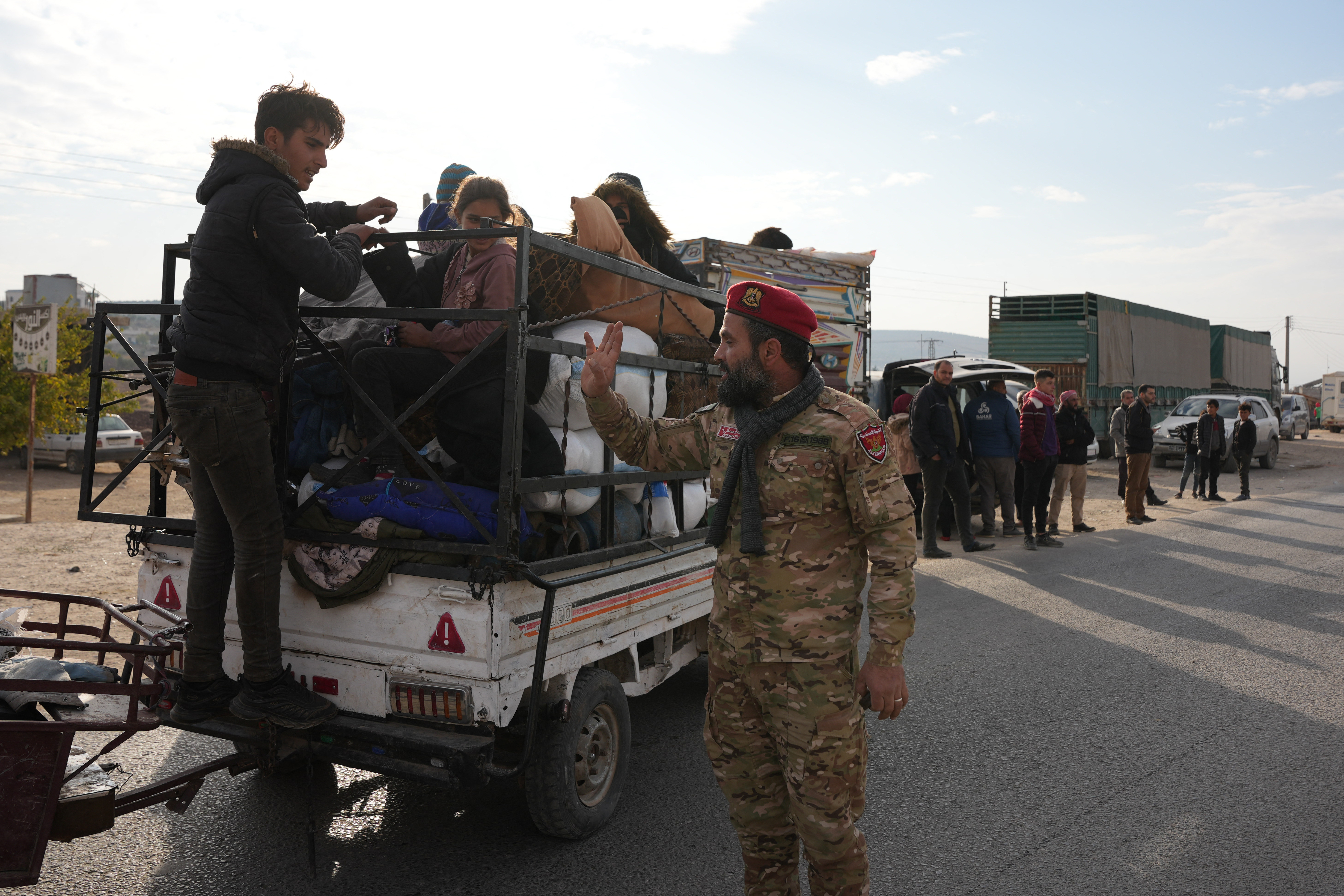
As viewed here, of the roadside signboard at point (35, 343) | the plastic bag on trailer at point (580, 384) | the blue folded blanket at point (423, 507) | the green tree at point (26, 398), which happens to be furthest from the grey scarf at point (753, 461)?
the green tree at point (26, 398)

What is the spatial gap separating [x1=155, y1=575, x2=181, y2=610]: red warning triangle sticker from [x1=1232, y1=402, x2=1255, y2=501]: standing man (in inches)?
676

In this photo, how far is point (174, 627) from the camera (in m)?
3.64

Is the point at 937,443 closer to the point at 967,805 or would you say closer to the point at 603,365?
the point at 967,805

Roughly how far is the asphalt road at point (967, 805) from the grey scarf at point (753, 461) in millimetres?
1402

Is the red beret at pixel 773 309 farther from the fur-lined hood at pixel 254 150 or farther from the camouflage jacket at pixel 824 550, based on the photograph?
the fur-lined hood at pixel 254 150

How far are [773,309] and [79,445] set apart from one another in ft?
84.8

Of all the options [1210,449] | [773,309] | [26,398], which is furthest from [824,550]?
[26,398]

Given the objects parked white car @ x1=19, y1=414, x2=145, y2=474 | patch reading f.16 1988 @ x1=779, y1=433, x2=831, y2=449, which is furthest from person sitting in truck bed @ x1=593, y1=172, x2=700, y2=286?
parked white car @ x1=19, y1=414, x2=145, y2=474

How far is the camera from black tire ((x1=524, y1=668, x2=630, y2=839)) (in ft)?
11.2

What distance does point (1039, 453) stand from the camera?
1122 centimetres

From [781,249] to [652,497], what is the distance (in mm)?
8210

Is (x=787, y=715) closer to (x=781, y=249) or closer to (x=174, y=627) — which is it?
(x=174, y=627)

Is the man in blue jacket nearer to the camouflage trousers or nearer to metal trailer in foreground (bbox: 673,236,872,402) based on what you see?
metal trailer in foreground (bbox: 673,236,872,402)

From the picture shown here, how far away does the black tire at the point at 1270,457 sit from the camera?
23.2 m
